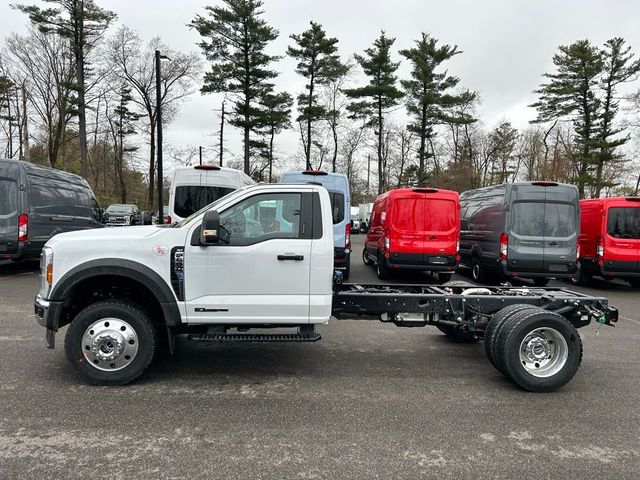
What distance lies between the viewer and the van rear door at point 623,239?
1190cm

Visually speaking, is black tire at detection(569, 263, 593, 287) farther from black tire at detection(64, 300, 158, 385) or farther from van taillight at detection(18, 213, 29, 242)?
van taillight at detection(18, 213, 29, 242)

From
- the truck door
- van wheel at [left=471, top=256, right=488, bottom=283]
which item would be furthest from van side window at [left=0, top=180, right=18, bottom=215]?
van wheel at [left=471, top=256, right=488, bottom=283]

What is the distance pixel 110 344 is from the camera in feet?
15.0

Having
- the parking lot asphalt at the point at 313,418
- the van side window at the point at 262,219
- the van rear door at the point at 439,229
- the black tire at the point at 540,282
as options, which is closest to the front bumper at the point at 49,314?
the parking lot asphalt at the point at 313,418

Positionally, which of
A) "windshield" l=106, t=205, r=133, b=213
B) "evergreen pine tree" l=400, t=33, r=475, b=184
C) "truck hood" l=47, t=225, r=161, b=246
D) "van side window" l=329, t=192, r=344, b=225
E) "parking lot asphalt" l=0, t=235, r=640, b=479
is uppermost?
"evergreen pine tree" l=400, t=33, r=475, b=184

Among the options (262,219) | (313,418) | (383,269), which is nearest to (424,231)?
(383,269)

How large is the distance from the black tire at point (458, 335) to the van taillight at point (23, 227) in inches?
391

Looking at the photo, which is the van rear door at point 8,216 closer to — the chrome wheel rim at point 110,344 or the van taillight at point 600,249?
the chrome wheel rim at point 110,344

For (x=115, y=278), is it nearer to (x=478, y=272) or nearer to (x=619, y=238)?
(x=478, y=272)

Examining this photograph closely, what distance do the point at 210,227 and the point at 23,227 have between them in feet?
29.7

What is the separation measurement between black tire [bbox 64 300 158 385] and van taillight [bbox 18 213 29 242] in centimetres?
807

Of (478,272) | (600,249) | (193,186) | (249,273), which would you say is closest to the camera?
(249,273)

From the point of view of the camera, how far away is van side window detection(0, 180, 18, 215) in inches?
431

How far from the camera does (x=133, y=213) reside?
29.1 m
